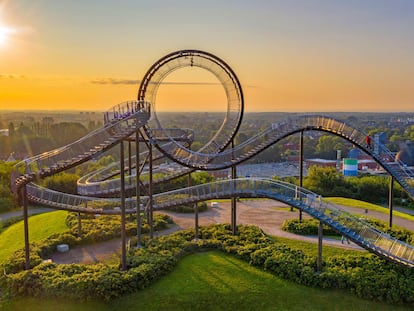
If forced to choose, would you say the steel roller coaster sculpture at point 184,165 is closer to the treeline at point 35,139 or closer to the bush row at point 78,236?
the bush row at point 78,236

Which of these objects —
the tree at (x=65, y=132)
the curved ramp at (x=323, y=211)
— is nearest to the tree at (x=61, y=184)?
the curved ramp at (x=323, y=211)

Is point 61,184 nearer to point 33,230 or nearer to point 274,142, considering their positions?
point 33,230

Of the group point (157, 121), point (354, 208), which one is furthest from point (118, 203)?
point (354, 208)

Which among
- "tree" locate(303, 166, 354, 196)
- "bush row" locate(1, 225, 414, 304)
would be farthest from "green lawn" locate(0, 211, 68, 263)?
"tree" locate(303, 166, 354, 196)

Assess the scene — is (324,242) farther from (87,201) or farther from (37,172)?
(37,172)

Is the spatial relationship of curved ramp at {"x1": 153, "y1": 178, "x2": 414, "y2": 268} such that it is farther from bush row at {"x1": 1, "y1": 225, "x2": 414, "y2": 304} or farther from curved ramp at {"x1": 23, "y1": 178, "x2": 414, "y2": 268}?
bush row at {"x1": 1, "y1": 225, "x2": 414, "y2": 304}

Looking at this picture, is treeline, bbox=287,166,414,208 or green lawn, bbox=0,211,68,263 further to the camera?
treeline, bbox=287,166,414,208

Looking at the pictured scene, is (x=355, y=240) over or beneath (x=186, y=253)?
over
